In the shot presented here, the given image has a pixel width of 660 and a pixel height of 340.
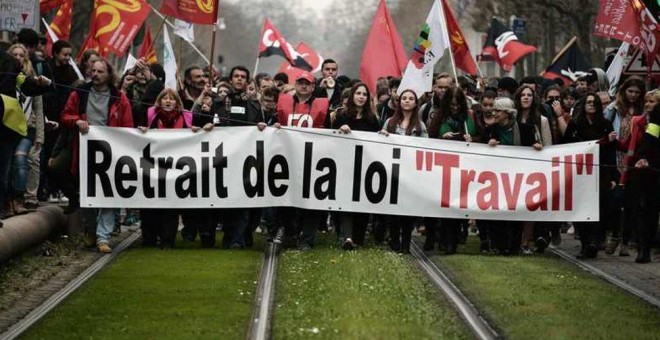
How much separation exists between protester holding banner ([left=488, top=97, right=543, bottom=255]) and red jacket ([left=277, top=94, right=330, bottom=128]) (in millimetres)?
2016

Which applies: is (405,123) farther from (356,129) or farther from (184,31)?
(184,31)

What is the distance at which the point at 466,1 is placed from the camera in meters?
70.6

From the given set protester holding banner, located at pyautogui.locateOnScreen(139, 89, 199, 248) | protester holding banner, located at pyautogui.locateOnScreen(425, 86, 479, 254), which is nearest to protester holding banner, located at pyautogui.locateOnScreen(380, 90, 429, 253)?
protester holding banner, located at pyautogui.locateOnScreen(425, 86, 479, 254)

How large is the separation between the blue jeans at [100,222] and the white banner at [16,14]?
13.6ft

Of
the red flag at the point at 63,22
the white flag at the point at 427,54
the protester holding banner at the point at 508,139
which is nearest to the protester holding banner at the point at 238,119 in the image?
the white flag at the point at 427,54

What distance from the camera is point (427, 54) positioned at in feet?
71.3

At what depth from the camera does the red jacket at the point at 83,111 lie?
18828 mm

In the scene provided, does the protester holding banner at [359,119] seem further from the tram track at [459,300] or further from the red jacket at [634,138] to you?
the red jacket at [634,138]

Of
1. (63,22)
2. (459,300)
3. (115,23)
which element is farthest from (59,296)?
(63,22)

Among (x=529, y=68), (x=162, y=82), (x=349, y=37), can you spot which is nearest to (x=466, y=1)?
(x=529, y=68)

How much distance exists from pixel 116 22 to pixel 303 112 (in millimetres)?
6866

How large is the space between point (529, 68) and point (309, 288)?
195 ft

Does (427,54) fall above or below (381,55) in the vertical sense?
below

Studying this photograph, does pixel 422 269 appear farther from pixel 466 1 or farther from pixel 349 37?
pixel 349 37
